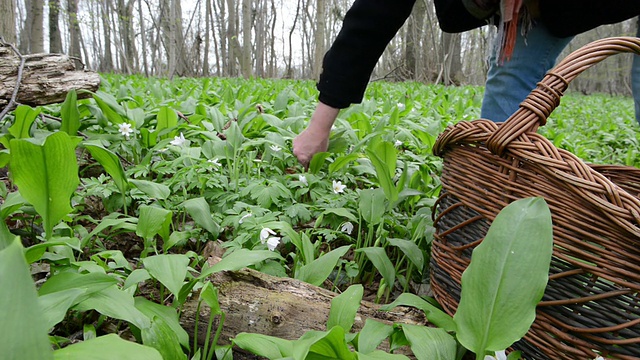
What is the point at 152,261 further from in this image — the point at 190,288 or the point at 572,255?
the point at 572,255

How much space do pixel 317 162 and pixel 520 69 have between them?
0.96 meters

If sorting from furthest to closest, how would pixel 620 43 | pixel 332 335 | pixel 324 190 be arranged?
1. pixel 324 190
2. pixel 620 43
3. pixel 332 335

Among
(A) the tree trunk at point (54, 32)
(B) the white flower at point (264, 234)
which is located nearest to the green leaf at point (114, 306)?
(B) the white flower at point (264, 234)

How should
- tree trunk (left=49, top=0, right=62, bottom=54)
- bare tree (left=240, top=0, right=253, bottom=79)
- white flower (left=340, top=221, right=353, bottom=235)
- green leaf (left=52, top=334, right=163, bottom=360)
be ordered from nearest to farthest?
green leaf (left=52, top=334, right=163, bottom=360), white flower (left=340, top=221, right=353, bottom=235), tree trunk (left=49, top=0, right=62, bottom=54), bare tree (left=240, top=0, right=253, bottom=79)

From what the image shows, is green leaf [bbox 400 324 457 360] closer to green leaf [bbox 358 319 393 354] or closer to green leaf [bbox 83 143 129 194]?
green leaf [bbox 358 319 393 354]

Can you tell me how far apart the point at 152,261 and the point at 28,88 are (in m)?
1.76

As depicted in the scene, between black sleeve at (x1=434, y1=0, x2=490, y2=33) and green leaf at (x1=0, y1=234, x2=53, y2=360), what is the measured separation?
5.85ft

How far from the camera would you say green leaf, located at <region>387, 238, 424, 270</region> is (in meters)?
1.48

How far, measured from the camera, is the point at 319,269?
1329 mm

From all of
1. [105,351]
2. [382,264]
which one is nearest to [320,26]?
[382,264]

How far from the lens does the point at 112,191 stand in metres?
1.67

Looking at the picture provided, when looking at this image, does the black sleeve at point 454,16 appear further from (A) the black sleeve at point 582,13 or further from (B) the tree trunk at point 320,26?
(B) the tree trunk at point 320,26

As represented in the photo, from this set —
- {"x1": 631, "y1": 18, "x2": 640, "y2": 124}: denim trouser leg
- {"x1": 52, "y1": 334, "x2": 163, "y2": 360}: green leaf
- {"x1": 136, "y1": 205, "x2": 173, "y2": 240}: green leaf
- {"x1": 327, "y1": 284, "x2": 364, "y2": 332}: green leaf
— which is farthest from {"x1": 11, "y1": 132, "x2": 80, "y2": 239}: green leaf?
{"x1": 631, "y1": 18, "x2": 640, "y2": 124}: denim trouser leg

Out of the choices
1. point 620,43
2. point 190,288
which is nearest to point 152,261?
point 190,288
